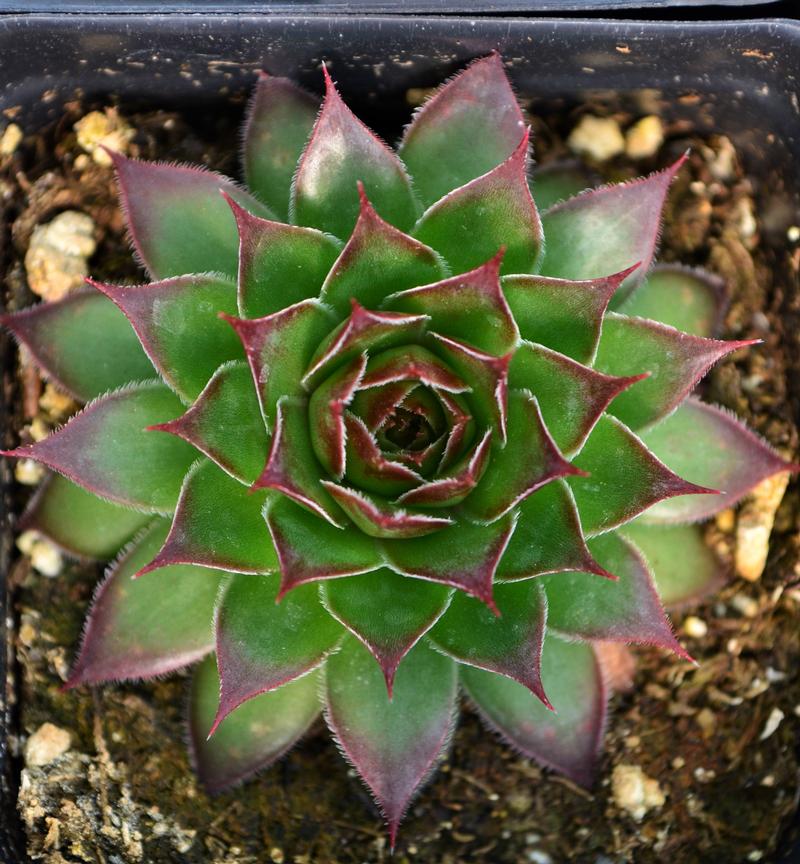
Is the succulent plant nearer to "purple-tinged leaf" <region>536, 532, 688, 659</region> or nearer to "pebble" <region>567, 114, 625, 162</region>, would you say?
"purple-tinged leaf" <region>536, 532, 688, 659</region>

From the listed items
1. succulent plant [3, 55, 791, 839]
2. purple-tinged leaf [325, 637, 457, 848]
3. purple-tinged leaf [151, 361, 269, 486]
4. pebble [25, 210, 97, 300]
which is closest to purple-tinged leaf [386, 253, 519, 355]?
succulent plant [3, 55, 791, 839]

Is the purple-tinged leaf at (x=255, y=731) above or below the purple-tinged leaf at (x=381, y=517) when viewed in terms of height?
below

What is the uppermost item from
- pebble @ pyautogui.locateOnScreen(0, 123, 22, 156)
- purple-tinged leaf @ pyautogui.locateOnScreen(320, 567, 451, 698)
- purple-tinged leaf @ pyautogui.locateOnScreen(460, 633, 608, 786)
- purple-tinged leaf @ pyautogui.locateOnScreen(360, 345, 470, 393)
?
pebble @ pyautogui.locateOnScreen(0, 123, 22, 156)

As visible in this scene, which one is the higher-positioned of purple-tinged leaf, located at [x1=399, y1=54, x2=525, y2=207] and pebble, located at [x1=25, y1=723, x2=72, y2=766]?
purple-tinged leaf, located at [x1=399, y1=54, x2=525, y2=207]

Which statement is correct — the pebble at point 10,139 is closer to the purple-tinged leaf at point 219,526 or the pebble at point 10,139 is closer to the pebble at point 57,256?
the pebble at point 57,256

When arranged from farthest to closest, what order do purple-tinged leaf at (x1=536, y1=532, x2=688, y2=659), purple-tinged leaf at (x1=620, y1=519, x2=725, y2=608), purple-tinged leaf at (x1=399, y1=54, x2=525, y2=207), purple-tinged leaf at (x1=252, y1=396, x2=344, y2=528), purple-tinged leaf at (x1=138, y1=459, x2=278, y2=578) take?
purple-tinged leaf at (x1=620, y1=519, x2=725, y2=608)
purple-tinged leaf at (x1=399, y1=54, x2=525, y2=207)
purple-tinged leaf at (x1=536, y1=532, x2=688, y2=659)
purple-tinged leaf at (x1=138, y1=459, x2=278, y2=578)
purple-tinged leaf at (x1=252, y1=396, x2=344, y2=528)

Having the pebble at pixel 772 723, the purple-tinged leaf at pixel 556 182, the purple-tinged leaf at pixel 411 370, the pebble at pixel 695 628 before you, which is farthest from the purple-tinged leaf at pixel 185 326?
the pebble at pixel 772 723

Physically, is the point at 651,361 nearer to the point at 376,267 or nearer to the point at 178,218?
the point at 376,267

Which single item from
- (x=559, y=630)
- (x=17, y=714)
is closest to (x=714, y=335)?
(x=559, y=630)
